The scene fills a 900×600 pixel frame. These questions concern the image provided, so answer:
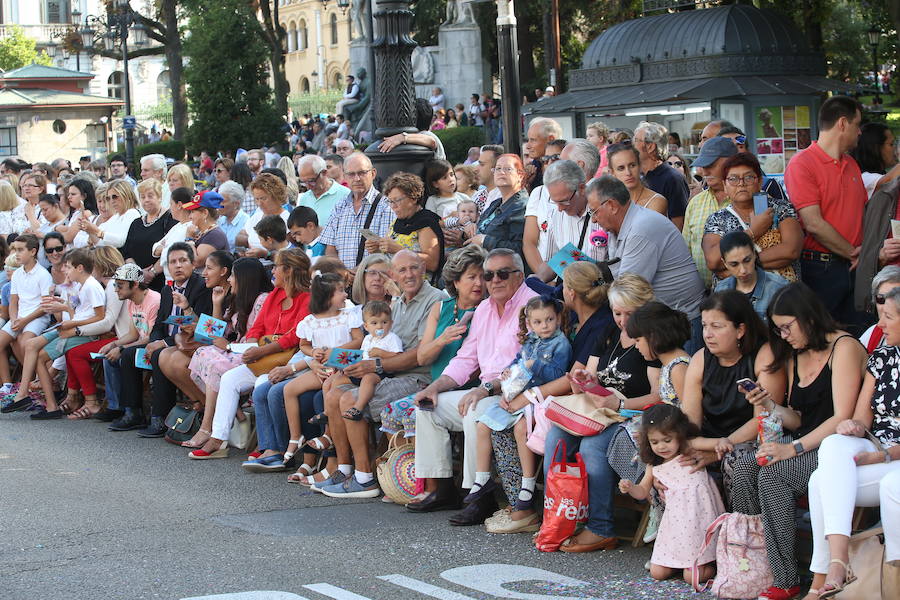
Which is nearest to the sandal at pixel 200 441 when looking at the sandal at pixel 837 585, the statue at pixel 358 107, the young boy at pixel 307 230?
the young boy at pixel 307 230

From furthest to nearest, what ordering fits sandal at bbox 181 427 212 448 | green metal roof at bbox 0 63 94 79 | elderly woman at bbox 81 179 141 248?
green metal roof at bbox 0 63 94 79 < elderly woman at bbox 81 179 141 248 < sandal at bbox 181 427 212 448

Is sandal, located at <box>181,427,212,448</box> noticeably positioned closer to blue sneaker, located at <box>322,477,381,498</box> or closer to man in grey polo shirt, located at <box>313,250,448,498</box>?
man in grey polo shirt, located at <box>313,250,448,498</box>

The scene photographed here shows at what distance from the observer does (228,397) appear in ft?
32.9

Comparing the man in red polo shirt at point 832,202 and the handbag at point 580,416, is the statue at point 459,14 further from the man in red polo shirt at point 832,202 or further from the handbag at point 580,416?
the handbag at point 580,416

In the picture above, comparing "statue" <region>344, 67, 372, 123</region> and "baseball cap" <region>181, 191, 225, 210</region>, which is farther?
"statue" <region>344, 67, 372, 123</region>

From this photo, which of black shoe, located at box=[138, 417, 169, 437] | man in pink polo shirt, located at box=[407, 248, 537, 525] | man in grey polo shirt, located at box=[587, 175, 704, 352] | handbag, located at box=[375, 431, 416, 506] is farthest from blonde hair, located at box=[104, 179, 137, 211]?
man in grey polo shirt, located at box=[587, 175, 704, 352]

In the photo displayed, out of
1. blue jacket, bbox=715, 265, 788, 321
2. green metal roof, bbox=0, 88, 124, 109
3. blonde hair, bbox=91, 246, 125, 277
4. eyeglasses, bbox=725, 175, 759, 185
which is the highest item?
green metal roof, bbox=0, 88, 124, 109

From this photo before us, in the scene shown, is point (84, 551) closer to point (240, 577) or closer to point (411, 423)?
point (240, 577)

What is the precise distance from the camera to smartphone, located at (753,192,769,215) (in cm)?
782

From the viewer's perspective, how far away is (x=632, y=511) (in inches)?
299

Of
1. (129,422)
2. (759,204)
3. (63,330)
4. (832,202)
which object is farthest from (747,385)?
(63,330)

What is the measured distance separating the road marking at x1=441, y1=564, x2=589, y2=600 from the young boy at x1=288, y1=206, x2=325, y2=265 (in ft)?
16.0

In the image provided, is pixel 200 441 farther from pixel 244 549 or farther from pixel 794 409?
pixel 794 409

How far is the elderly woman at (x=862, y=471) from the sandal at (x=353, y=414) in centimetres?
350
